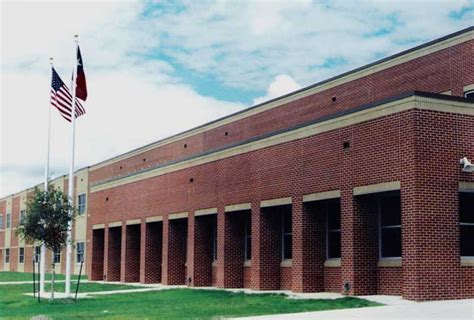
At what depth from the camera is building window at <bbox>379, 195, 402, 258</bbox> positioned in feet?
77.8

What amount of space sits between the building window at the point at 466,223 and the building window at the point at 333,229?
4.58 m

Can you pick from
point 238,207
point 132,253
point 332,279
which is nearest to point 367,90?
point 238,207

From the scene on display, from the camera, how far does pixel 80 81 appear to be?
1187 inches

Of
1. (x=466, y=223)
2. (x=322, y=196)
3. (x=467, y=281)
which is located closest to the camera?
(x=467, y=281)

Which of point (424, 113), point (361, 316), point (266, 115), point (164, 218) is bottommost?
point (361, 316)

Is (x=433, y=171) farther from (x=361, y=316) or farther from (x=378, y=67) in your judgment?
(x=378, y=67)

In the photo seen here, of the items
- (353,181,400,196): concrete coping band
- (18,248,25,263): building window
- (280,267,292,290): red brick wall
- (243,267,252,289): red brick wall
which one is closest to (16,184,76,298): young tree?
(243,267,252,289): red brick wall

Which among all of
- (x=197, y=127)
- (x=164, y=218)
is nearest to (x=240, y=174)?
(x=164, y=218)

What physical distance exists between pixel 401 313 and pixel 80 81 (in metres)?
17.4

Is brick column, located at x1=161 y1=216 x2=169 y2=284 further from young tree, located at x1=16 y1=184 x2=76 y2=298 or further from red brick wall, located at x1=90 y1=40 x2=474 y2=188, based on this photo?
young tree, located at x1=16 y1=184 x2=76 y2=298

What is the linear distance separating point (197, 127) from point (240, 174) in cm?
2013

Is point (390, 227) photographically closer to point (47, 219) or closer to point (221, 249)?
point (221, 249)

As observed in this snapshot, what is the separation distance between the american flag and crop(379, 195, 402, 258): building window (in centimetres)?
1292

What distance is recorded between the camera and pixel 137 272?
41.5 metres
